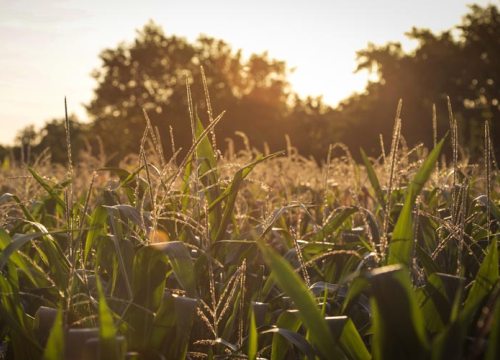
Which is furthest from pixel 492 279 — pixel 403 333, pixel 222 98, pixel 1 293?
pixel 222 98

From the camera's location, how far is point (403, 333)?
1.30 metres

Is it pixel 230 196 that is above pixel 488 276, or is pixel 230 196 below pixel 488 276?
above

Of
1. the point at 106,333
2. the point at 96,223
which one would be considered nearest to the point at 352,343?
the point at 106,333

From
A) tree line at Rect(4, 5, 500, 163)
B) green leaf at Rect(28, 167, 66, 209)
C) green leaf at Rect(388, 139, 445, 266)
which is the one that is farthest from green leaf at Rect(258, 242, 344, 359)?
tree line at Rect(4, 5, 500, 163)

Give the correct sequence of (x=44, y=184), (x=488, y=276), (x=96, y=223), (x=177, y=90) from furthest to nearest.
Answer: (x=177, y=90) < (x=44, y=184) < (x=96, y=223) < (x=488, y=276)

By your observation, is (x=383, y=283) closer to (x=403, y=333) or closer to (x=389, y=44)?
(x=403, y=333)

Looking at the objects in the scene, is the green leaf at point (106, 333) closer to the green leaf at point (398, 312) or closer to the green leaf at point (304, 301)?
the green leaf at point (304, 301)

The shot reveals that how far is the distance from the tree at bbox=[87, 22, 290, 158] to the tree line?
3.2 inches

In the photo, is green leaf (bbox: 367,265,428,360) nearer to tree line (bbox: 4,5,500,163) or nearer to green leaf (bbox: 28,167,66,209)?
green leaf (bbox: 28,167,66,209)

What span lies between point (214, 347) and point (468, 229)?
4.72 feet

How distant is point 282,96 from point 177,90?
9196 mm

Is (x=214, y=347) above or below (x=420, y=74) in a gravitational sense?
below

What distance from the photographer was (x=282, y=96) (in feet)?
164

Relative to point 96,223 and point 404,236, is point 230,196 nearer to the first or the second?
point 96,223
